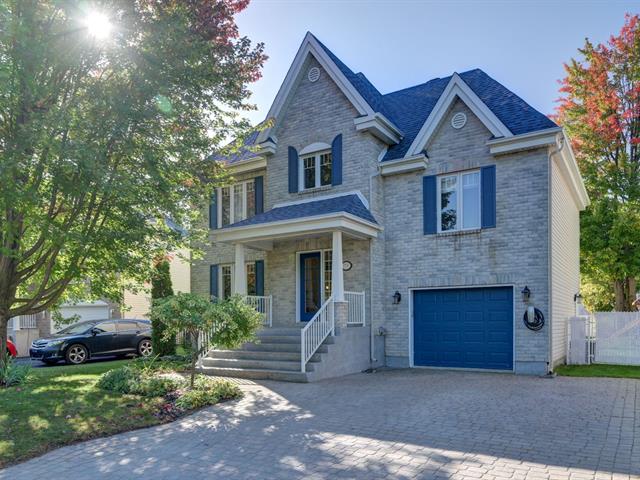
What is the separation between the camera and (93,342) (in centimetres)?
1583

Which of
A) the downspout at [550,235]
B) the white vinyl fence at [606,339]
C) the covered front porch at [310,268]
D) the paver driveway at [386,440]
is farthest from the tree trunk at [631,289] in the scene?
the covered front porch at [310,268]

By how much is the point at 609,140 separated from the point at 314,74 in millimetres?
12790

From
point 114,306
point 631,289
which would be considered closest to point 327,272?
point 631,289

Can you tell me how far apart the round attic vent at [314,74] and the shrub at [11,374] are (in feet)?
35.7

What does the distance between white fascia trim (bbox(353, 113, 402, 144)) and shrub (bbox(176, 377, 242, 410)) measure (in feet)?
25.7

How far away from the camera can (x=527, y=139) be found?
37.1ft

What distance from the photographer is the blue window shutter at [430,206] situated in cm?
1274

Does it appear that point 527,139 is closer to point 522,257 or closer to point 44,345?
point 522,257

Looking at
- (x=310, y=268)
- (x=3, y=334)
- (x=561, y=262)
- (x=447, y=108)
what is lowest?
(x=3, y=334)

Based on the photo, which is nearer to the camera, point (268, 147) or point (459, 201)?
point (459, 201)

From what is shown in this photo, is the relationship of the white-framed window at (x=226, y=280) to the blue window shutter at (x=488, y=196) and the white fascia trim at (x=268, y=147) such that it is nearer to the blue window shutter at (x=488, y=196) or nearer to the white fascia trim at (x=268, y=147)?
the white fascia trim at (x=268, y=147)

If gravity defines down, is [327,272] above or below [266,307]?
above

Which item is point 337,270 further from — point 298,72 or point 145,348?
point 145,348

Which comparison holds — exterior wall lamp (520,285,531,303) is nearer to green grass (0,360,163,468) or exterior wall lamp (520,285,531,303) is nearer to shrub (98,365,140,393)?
green grass (0,360,163,468)
